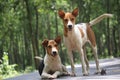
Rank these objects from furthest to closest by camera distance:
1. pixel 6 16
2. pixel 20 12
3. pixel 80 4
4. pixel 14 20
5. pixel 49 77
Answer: pixel 80 4, pixel 14 20, pixel 20 12, pixel 6 16, pixel 49 77

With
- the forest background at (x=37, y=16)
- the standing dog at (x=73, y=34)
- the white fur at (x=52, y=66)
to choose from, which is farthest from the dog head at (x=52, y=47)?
the forest background at (x=37, y=16)

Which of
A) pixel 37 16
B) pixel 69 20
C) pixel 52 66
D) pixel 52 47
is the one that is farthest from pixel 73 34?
pixel 37 16

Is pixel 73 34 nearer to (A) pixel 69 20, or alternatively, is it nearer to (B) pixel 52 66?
(A) pixel 69 20

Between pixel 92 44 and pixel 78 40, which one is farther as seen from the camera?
pixel 92 44

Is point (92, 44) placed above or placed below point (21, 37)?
above

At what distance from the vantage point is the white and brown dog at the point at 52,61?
10.9 m

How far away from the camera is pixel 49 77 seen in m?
10.9

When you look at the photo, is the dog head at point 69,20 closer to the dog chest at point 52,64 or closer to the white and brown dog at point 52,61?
the white and brown dog at point 52,61

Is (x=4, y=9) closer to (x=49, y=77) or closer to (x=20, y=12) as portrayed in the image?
(x=20, y=12)

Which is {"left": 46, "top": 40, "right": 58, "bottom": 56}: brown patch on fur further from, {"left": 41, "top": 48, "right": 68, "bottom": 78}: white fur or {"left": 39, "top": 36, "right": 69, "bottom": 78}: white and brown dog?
{"left": 41, "top": 48, "right": 68, "bottom": 78}: white fur

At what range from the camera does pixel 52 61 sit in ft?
36.7

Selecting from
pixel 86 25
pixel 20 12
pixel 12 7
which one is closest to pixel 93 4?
pixel 20 12

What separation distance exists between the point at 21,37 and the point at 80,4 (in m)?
20.2

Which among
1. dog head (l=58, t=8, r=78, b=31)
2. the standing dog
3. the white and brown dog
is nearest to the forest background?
the white and brown dog
